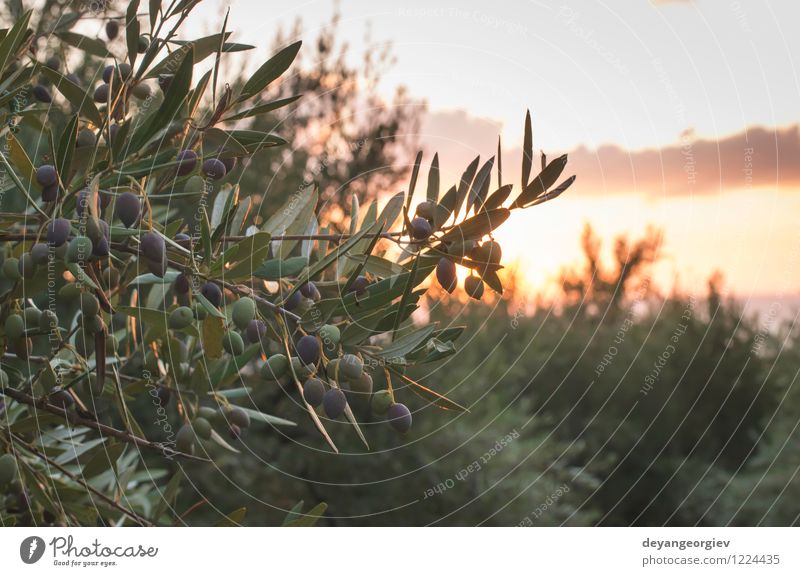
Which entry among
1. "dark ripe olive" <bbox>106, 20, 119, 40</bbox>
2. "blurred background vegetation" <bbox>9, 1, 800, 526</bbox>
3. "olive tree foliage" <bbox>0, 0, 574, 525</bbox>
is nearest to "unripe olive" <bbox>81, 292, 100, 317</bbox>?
"olive tree foliage" <bbox>0, 0, 574, 525</bbox>

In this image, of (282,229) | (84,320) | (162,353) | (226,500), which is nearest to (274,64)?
(282,229)

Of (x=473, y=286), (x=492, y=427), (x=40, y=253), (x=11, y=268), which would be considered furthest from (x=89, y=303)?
(x=492, y=427)

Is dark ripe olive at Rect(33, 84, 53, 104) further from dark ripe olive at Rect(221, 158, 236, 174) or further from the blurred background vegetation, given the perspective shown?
the blurred background vegetation

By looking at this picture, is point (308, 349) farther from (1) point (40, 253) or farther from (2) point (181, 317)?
(1) point (40, 253)

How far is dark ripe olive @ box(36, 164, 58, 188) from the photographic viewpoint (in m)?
0.84

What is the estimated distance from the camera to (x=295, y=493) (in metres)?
5.65

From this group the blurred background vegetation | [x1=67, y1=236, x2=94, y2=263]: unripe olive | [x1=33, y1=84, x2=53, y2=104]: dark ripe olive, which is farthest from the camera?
the blurred background vegetation

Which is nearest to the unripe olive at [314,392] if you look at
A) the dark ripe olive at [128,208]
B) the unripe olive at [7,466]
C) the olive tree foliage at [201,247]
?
the olive tree foliage at [201,247]

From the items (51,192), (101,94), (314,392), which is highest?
(101,94)

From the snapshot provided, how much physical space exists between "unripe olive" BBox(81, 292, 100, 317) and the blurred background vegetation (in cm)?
193

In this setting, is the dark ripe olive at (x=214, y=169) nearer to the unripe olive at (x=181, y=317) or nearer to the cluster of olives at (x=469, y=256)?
the unripe olive at (x=181, y=317)

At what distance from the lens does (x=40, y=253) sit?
851 mm

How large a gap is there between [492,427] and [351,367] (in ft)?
18.2

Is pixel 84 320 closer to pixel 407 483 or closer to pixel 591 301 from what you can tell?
pixel 407 483
